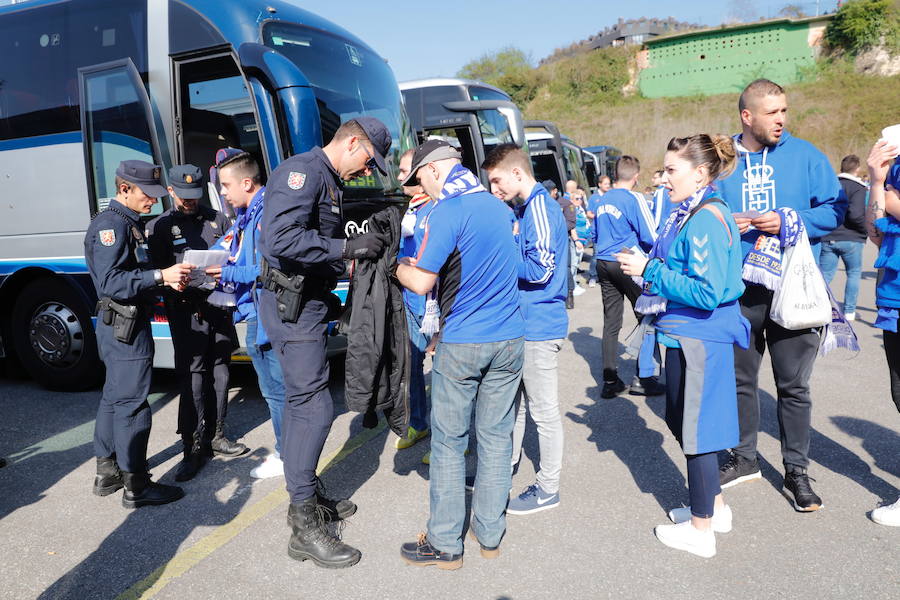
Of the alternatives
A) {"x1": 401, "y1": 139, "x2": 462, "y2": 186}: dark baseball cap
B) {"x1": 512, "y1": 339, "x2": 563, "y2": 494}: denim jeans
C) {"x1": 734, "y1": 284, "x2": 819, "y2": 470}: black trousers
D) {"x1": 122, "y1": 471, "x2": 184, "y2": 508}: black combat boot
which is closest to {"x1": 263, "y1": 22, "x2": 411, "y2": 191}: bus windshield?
{"x1": 401, "y1": 139, "x2": 462, "y2": 186}: dark baseball cap

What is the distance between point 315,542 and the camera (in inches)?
116

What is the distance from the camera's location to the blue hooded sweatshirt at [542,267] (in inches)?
125

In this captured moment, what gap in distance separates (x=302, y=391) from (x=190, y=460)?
149cm

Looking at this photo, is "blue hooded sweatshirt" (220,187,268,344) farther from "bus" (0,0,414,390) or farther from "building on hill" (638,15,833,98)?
"building on hill" (638,15,833,98)

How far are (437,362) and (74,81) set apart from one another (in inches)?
194

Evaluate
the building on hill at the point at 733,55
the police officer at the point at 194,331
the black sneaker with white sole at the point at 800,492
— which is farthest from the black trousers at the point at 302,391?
the building on hill at the point at 733,55

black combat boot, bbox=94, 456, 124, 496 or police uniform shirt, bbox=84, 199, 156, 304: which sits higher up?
police uniform shirt, bbox=84, 199, 156, 304

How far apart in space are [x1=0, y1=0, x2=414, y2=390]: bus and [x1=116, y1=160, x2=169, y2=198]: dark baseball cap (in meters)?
1.35

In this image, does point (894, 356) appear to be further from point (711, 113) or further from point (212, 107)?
point (711, 113)

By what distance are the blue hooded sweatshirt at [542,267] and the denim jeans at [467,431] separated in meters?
0.43

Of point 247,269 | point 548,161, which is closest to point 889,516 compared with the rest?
point 247,269

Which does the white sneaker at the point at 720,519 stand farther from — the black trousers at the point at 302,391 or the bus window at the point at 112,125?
Answer: the bus window at the point at 112,125

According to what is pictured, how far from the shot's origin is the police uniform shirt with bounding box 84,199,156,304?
3.41 m

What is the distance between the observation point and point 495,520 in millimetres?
2920
